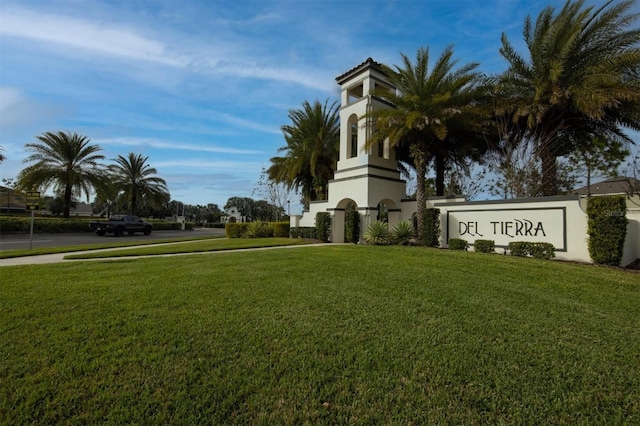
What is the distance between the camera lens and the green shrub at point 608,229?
9086 mm

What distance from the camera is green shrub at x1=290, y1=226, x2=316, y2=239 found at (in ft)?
59.0

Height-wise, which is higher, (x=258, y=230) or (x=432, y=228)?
(x=432, y=228)

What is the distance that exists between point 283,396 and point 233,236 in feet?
61.9

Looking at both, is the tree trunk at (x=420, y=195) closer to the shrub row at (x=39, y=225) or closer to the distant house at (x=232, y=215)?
the shrub row at (x=39, y=225)

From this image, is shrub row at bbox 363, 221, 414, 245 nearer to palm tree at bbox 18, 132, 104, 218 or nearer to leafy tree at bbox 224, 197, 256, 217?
palm tree at bbox 18, 132, 104, 218

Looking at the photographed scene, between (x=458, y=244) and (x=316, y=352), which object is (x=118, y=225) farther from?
(x=316, y=352)

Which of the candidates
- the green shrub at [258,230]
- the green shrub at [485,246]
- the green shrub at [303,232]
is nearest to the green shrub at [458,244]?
the green shrub at [485,246]

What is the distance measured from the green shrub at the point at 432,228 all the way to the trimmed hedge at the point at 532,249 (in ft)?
9.67

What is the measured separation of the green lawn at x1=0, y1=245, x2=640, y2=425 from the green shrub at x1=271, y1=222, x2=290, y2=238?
1432 cm

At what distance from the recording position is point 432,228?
13.7 m

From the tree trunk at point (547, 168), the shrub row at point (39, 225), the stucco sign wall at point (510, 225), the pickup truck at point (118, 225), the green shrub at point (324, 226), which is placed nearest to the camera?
the stucco sign wall at point (510, 225)

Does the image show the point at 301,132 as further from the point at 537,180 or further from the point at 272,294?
the point at 272,294

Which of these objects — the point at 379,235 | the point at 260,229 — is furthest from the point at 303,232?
the point at 379,235

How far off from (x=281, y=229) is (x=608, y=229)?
1576 centimetres
